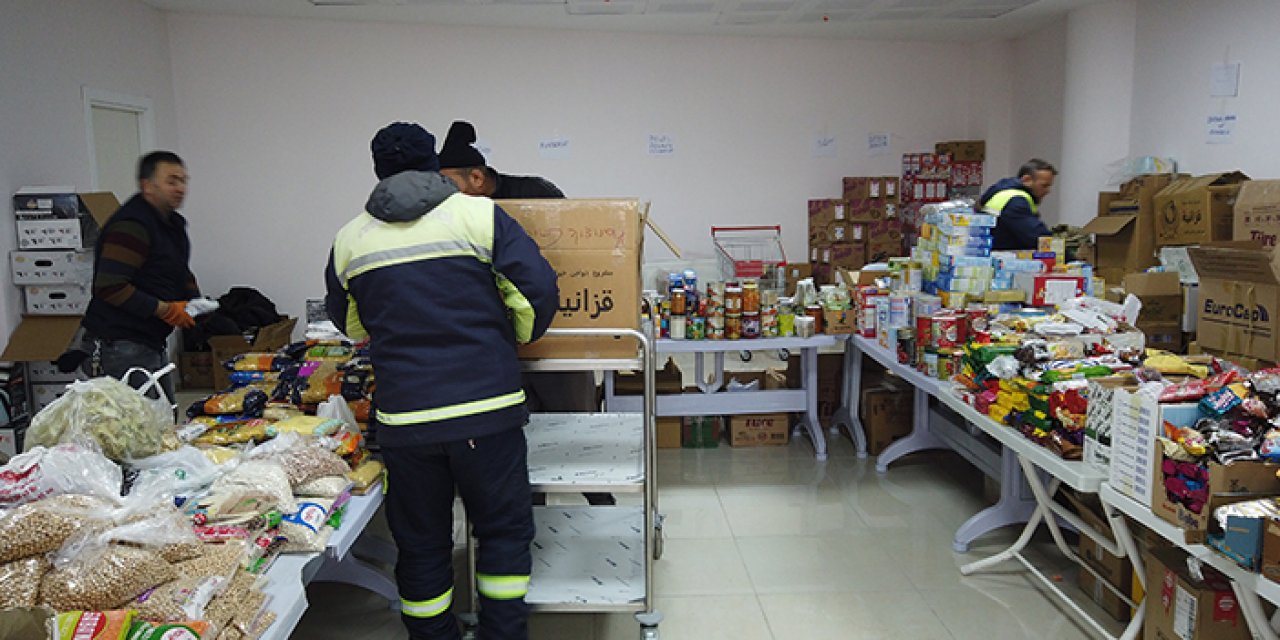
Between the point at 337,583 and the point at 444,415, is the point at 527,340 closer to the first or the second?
the point at 444,415

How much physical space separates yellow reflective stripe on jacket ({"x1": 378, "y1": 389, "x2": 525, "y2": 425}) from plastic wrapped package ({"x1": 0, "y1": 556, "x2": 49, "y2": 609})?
2.83 feet

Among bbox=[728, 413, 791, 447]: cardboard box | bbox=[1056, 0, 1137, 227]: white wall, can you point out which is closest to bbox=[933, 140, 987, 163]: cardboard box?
bbox=[1056, 0, 1137, 227]: white wall

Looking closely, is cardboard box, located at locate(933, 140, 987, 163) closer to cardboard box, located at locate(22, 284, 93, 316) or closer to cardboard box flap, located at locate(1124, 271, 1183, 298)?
cardboard box flap, located at locate(1124, 271, 1183, 298)

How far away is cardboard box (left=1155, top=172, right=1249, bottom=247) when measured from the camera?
479 cm

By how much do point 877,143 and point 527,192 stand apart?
525 cm

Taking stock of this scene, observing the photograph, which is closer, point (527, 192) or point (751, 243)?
point (527, 192)

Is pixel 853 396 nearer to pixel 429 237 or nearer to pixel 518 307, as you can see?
pixel 518 307

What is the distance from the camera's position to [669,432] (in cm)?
504

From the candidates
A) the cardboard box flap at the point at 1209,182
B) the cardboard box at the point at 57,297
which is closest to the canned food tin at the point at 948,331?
the cardboard box flap at the point at 1209,182

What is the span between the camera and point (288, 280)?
756cm

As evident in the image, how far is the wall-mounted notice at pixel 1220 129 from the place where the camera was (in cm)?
546

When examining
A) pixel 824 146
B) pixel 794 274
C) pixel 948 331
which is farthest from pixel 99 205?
pixel 824 146

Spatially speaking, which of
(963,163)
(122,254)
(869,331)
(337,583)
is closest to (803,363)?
(869,331)

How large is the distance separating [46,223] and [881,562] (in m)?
5.36
